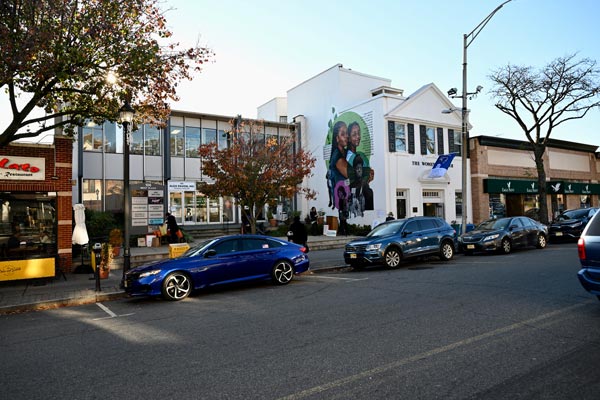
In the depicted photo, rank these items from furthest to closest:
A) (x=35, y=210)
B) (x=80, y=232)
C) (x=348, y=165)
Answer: (x=348, y=165) < (x=80, y=232) < (x=35, y=210)

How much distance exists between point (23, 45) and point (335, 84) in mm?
22737

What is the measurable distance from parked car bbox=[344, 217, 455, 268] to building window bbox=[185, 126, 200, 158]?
16470mm

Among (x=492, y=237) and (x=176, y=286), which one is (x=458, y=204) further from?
(x=176, y=286)

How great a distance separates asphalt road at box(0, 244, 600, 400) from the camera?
158 inches

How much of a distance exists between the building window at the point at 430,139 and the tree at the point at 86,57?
19472 millimetres

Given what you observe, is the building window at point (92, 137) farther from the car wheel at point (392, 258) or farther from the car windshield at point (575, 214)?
the car windshield at point (575, 214)

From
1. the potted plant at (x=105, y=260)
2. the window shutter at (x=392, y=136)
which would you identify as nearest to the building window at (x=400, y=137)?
the window shutter at (x=392, y=136)

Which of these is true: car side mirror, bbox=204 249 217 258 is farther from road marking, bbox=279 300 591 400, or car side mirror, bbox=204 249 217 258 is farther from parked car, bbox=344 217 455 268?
road marking, bbox=279 300 591 400

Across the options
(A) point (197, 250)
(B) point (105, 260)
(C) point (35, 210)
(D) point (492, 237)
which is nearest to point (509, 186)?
(D) point (492, 237)

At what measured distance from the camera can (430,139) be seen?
2741 centimetres

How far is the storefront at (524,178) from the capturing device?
29562 mm

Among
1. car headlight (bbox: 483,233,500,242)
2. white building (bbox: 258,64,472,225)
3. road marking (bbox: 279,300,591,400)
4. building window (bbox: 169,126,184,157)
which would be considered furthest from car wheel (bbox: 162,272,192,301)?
building window (bbox: 169,126,184,157)

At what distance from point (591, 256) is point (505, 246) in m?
10.0

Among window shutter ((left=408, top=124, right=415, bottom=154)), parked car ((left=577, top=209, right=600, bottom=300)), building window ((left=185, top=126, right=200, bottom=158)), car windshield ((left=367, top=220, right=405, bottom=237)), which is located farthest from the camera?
building window ((left=185, top=126, right=200, bottom=158))
